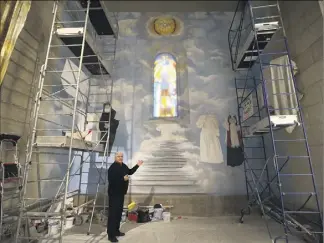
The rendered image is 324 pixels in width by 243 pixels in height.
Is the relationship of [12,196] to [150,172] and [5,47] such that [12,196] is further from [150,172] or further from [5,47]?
[150,172]

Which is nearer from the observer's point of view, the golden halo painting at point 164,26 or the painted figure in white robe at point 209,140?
the painted figure in white robe at point 209,140

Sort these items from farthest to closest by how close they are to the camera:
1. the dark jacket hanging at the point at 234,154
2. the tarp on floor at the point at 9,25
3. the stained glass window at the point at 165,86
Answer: the stained glass window at the point at 165,86
the dark jacket hanging at the point at 234,154
the tarp on floor at the point at 9,25

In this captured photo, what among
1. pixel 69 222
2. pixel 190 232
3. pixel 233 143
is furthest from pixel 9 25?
pixel 233 143

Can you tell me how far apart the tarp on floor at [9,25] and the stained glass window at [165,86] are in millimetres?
3292

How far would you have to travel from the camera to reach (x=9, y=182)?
304cm

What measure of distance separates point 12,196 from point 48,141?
1123mm

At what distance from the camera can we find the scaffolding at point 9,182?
2.92 meters

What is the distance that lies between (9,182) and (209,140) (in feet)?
14.0

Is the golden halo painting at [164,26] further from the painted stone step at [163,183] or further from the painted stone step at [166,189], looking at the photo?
the painted stone step at [166,189]

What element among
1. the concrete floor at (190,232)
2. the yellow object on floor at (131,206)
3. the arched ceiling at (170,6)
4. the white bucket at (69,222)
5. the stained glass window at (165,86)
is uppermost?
the arched ceiling at (170,6)

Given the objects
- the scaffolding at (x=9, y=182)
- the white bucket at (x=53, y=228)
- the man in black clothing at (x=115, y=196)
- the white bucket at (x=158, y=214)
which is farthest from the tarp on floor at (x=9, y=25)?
the white bucket at (x=158, y=214)

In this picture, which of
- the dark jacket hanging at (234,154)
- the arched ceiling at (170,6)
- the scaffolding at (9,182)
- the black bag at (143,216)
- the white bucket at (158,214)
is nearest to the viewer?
the scaffolding at (9,182)

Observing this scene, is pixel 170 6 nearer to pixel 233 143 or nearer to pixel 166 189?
pixel 233 143

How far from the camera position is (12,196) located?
3.14 m
